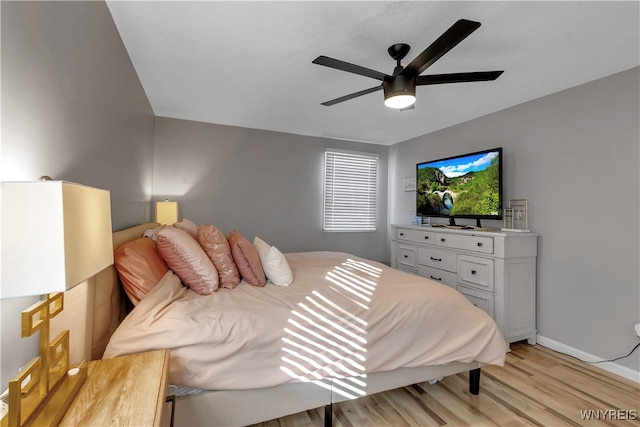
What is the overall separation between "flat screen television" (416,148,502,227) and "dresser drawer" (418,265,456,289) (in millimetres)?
646

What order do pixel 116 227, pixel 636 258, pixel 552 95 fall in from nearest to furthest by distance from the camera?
1. pixel 116 227
2. pixel 636 258
3. pixel 552 95

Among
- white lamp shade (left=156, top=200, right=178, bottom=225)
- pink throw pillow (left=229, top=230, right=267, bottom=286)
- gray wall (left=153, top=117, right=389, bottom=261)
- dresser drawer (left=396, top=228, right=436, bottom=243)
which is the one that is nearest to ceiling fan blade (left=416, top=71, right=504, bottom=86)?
pink throw pillow (left=229, top=230, right=267, bottom=286)

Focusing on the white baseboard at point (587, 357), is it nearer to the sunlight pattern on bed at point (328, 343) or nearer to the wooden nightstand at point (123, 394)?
the sunlight pattern on bed at point (328, 343)

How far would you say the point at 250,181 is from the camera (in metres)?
4.09

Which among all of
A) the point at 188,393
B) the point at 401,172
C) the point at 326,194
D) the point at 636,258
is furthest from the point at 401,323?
the point at 401,172

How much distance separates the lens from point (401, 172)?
4.76 meters

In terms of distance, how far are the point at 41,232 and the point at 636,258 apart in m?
3.51

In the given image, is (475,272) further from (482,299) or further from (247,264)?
(247,264)

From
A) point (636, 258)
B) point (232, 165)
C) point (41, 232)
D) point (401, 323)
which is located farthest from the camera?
point (232, 165)

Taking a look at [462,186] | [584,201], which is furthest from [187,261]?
[584,201]

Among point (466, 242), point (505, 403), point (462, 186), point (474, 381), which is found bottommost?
point (505, 403)

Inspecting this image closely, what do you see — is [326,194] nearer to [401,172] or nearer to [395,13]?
[401,172]

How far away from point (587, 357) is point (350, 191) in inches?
129

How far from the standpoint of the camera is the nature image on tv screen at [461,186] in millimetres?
3137
